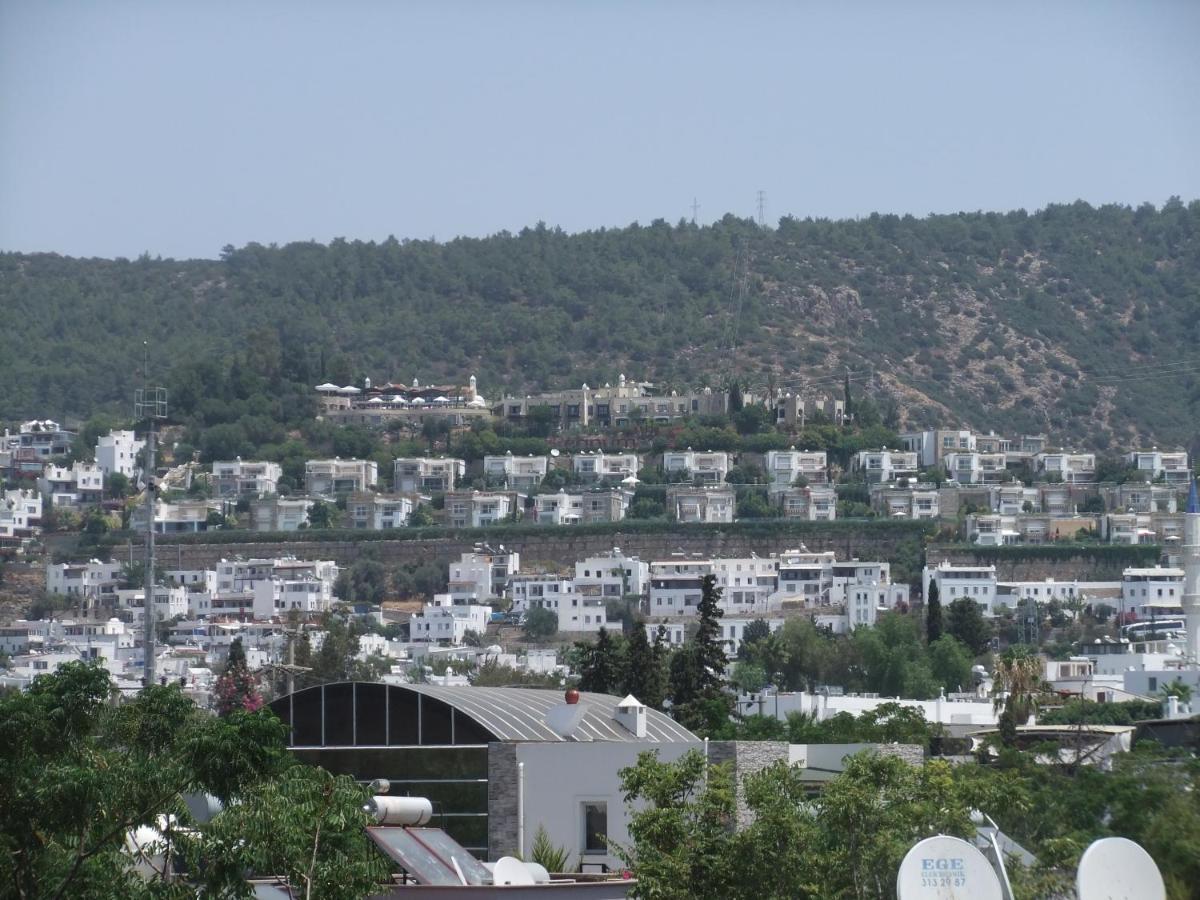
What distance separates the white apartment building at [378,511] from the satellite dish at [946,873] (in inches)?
5119

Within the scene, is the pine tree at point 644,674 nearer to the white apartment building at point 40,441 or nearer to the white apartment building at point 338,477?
the white apartment building at point 338,477

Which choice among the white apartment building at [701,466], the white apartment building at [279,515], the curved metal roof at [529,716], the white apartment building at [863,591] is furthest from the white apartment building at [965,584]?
the curved metal roof at [529,716]

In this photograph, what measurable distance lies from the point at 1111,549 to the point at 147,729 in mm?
115113

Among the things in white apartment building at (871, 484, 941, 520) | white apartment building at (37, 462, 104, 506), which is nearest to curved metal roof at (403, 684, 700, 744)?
white apartment building at (871, 484, 941, 520)

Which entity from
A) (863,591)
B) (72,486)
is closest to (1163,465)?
(863,591)

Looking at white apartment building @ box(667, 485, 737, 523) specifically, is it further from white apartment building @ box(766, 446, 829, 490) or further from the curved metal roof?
the curved metal roof

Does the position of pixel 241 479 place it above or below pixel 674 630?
above

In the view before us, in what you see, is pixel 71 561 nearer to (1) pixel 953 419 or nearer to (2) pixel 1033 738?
(1) pixel 953 419

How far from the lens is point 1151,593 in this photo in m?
123

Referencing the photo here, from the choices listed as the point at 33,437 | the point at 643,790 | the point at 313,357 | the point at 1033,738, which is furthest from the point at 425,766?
the point at 313,357

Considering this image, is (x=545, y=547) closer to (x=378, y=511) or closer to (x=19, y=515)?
(x=378, y=511)

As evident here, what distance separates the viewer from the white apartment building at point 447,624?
127 m

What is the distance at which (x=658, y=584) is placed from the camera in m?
131

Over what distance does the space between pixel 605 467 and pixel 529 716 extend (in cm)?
12897
